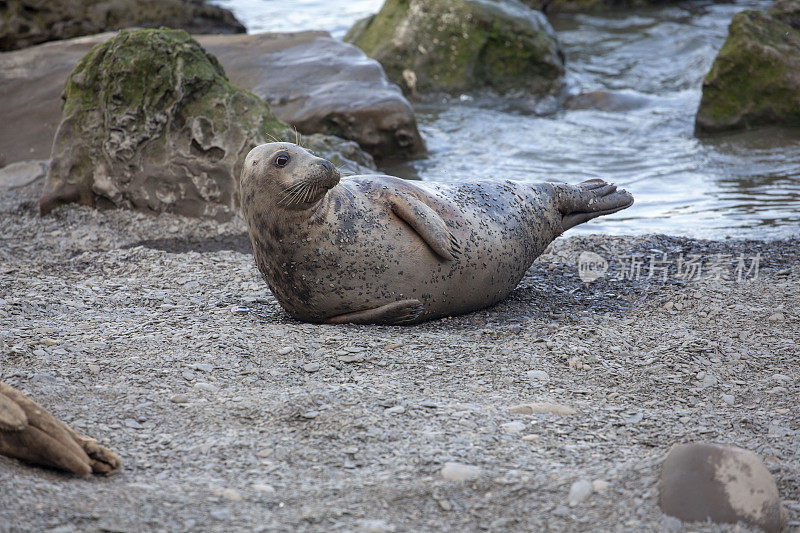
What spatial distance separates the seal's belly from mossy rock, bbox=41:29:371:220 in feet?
7.42

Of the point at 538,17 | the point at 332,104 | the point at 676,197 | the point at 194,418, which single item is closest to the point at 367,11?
the point at 538,17

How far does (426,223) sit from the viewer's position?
149 inches

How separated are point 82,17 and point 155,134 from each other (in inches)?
278

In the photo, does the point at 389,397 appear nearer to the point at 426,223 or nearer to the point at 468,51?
the point at 426,223

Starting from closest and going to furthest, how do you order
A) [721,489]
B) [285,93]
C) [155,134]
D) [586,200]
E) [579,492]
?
[721,489], [579,492], [586,200], [155,134], [285,93]

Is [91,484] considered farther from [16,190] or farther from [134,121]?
[16,190]

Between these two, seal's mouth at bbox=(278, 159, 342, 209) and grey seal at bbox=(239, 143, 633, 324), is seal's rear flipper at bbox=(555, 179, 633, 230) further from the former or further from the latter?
seal's mouth at bbox=(278, 159, 342, 209)

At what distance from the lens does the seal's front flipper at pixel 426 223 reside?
377 cm

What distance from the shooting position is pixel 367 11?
16.7 meters

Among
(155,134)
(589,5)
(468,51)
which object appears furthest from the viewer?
(589,5)

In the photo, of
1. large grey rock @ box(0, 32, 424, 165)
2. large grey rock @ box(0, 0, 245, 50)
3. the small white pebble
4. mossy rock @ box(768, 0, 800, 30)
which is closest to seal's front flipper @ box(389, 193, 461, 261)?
the small white pebble

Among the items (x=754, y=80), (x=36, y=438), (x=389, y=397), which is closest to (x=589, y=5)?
(x=754, y=80)

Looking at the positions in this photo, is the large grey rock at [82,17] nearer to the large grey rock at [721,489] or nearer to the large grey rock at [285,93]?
the large grey rock at [285,93]

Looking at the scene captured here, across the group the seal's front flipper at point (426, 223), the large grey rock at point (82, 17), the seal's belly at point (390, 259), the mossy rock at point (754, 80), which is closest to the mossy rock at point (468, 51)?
the mossy rock at point (754, 80)
